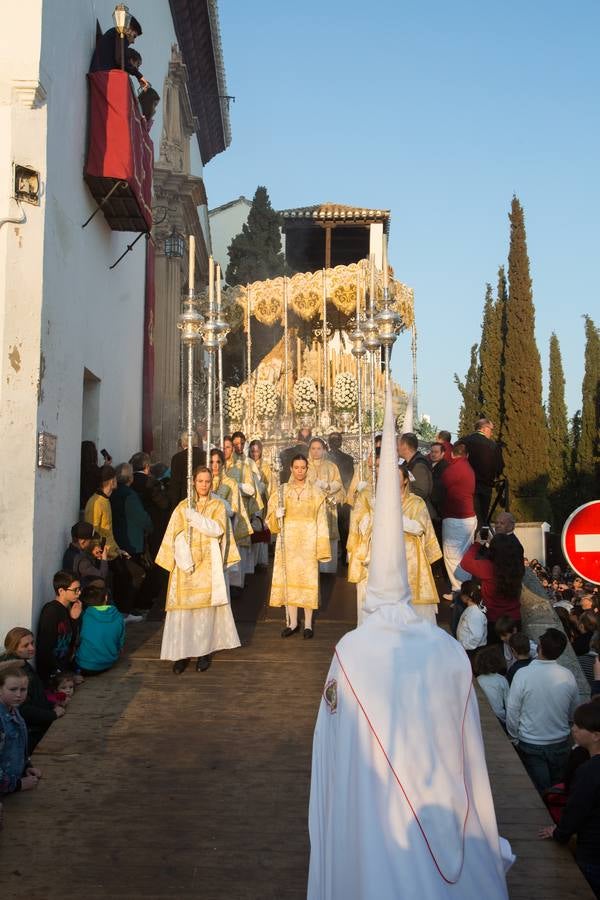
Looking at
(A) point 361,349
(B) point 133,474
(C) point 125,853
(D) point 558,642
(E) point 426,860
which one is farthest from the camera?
(A) point 361,349

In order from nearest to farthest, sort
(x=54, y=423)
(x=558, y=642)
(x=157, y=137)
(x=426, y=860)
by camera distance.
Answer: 1. (x=426, y=860)
2. (x=558, y=642)
3. (x=54, y=423)
4. (x=157, y=137)

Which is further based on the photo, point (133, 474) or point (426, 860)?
point (133, 474)

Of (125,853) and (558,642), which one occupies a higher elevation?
(558,642)

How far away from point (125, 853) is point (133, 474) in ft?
21.4

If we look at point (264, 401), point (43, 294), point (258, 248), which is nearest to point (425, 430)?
point (264, 401)

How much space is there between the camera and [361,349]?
13.5m

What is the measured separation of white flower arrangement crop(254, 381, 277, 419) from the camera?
18.2 m

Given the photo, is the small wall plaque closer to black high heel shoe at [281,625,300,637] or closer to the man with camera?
black high heel shoe at [281,625,300,637]

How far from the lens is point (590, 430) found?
90.3 feet

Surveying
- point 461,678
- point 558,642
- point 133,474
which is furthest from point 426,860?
point 133,474

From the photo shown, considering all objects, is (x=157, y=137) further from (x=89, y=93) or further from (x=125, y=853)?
(x=125, y=853)

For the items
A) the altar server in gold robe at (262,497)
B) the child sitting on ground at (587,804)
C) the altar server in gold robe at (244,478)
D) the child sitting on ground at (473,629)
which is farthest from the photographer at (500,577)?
the altar server in gold robe at (262,497)

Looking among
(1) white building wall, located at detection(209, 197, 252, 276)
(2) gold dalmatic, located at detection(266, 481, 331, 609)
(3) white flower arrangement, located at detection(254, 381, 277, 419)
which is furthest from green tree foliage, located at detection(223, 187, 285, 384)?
(2) gold dalmatic, located at detection(266, 481, 331, 609)

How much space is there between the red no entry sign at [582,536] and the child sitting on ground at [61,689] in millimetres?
3918
